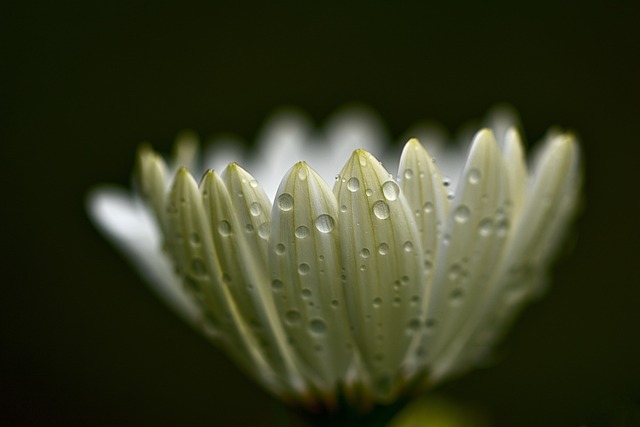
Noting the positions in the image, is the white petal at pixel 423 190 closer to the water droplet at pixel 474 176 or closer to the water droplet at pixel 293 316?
the water droplet at pixel 474 176

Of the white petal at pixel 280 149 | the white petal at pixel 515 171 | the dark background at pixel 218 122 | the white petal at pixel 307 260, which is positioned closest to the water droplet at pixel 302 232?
the white petal at pixel 307 260

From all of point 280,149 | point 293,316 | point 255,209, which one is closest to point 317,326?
point 293,316

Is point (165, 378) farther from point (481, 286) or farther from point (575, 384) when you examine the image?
point (481, 286)

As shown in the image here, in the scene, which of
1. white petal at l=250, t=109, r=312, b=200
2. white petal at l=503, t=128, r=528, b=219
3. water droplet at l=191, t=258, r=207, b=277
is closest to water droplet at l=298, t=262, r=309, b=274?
water droplet at l=191, t=258, r=207, b=277

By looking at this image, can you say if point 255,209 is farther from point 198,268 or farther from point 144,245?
point 144,245

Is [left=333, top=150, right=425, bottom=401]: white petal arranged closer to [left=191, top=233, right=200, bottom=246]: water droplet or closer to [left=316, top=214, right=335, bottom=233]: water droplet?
[left=316, top=214, right=335, bottom=233]: water droplet
